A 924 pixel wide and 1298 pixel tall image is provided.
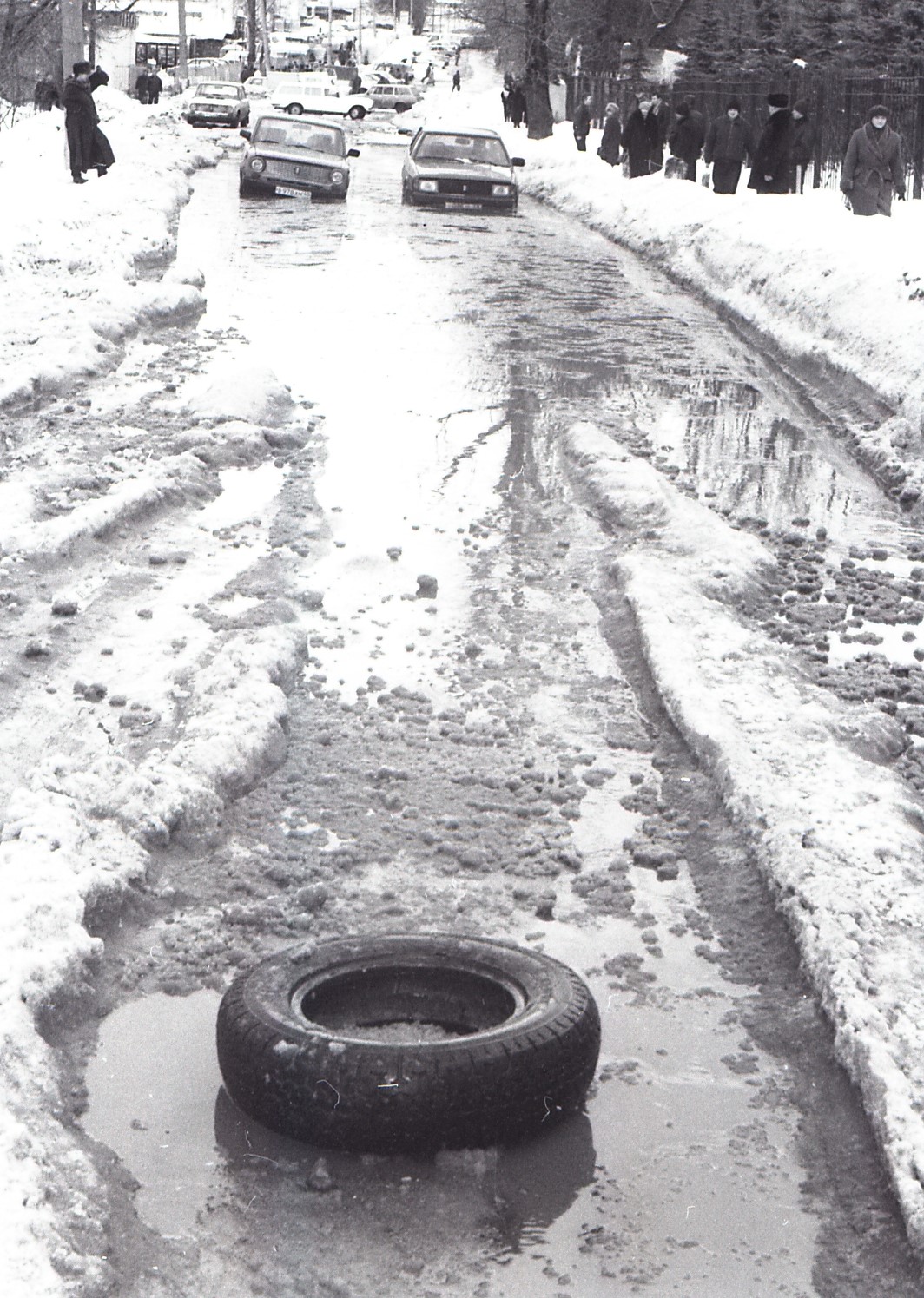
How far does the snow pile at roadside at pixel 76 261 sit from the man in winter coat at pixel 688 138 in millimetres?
8021

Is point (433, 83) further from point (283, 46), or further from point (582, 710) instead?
point (582, 710)

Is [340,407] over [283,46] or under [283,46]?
under

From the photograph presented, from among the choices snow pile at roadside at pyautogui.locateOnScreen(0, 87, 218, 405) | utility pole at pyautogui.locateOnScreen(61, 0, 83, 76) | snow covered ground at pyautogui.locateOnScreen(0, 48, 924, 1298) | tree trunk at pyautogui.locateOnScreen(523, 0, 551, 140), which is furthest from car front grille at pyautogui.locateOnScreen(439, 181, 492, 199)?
tree trunk at pyautogui.locateOnScreen(523, 0, 551, 140)

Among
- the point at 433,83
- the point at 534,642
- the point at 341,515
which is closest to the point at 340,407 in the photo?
the point at 341,515

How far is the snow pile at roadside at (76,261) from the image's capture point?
12008 millimetres

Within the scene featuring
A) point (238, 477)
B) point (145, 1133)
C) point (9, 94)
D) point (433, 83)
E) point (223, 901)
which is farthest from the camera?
point (433, 83)

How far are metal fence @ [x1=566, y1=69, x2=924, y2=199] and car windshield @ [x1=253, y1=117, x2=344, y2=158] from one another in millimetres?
6821

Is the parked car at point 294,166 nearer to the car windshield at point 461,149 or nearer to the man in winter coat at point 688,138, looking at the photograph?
the car windshield at point 461,149

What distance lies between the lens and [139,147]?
3453cm

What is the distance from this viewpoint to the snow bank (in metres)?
12.4

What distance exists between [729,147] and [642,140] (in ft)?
20.5

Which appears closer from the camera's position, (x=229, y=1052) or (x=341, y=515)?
(x=229, y=1052)

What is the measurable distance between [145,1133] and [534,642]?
345 centimetres

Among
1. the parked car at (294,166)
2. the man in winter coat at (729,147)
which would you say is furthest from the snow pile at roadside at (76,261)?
the man in winter coat at (729,147)
